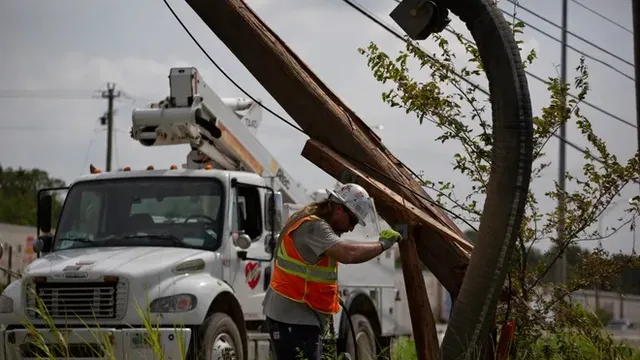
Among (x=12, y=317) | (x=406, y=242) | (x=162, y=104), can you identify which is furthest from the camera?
(x=162, y=104)

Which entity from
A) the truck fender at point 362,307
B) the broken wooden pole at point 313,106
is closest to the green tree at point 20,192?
the truck fender at point 362,307

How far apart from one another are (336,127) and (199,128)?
476 cm

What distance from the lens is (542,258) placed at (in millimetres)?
8336

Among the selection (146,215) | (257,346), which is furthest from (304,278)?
(146,215)

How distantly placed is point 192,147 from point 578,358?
219 inches

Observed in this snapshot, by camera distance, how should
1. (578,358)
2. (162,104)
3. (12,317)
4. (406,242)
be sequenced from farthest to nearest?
(162,104) < (12,317) < (578,358) < (406,242)

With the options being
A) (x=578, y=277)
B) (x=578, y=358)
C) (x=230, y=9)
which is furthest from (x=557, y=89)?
(x=230, y=9)

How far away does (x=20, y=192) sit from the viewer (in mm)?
53312

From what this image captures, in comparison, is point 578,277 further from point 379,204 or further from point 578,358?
point 379,204

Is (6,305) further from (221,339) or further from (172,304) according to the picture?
(221,339)

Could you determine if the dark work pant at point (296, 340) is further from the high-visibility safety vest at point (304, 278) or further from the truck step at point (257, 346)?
the truck step at point (257, 346)

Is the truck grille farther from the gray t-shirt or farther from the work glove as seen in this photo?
the work glove

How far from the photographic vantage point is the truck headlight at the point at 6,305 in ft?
34.1

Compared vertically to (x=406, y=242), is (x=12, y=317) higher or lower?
lower
